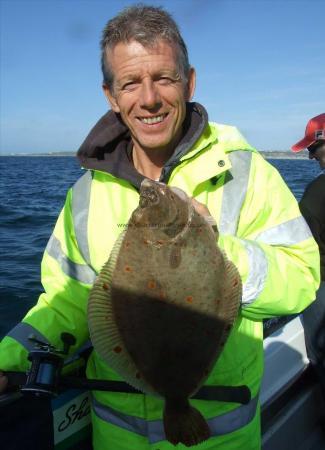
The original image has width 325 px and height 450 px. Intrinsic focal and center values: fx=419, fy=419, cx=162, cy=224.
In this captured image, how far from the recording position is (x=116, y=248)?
1825 millimetres

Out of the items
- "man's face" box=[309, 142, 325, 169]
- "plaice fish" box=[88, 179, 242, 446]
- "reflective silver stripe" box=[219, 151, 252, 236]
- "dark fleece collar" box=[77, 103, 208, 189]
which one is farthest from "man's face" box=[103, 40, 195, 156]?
"man's face" box=[309, 142, 325, 169]

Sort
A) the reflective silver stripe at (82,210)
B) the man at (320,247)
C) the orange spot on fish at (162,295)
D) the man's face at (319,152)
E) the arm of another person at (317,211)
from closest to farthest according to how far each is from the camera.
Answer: the orange spot on fish at (162,295) < the reflective silver stripe at (82,210) < the man at (320,247) < the arm of another person at (317,211) < the man's face at (319,152)

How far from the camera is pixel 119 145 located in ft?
8.18

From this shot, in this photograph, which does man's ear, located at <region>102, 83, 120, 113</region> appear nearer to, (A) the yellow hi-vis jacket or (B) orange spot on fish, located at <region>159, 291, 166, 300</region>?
(A) the yellow hi-vis jacket

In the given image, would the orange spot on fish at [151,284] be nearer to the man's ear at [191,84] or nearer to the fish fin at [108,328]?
the fish fin at [108,328]

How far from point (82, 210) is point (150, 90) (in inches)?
28.2

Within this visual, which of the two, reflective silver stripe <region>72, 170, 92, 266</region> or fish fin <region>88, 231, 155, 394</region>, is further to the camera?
reflective silver stripe <region>72, 170, 92, 266</region>

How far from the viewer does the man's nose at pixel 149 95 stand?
6.75 feet

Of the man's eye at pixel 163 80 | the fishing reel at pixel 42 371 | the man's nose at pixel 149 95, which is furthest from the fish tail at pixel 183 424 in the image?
the man's eye at pixel 163 80

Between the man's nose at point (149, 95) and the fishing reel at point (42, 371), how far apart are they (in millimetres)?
1314

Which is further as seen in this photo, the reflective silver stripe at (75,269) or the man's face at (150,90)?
the reflective silver stripe at (75,269)

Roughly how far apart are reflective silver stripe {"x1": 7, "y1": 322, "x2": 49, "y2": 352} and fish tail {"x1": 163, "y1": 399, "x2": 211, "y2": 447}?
2.46 feet

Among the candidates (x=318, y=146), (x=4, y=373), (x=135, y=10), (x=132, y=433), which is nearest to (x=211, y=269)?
(x=132, y=433)

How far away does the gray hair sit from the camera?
2061 mm
